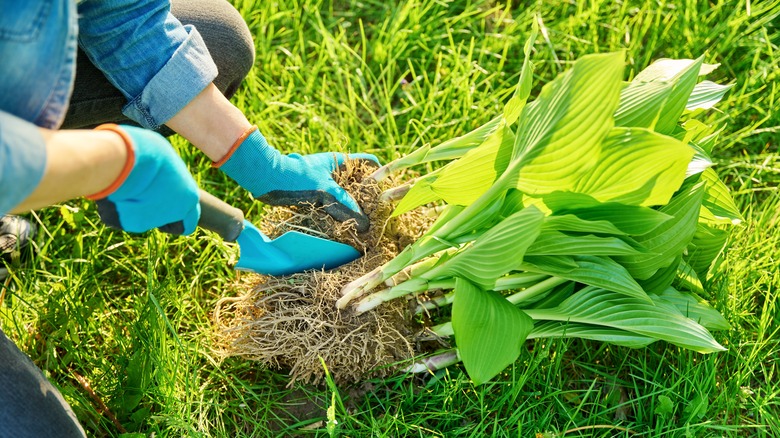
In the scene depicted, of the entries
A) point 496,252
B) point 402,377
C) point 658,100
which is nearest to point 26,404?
point 402,377

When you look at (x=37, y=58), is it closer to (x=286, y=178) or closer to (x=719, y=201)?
(x=286, y=178)

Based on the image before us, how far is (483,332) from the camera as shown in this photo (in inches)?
43.0

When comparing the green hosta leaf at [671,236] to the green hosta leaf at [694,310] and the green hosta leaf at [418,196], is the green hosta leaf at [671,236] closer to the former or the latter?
the green hosta leaf at [694,310]

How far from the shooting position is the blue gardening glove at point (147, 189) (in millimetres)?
851

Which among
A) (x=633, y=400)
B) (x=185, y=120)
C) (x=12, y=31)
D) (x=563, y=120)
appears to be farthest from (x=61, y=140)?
(x=633, y=400)

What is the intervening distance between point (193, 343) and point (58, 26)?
73 centimetres

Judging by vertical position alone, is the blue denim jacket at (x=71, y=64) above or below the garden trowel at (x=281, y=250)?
above

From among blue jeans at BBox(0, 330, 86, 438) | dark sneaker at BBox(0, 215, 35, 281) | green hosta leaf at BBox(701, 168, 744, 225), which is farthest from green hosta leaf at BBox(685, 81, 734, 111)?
dark sneaker at BBox(0, 215, 35, 281)

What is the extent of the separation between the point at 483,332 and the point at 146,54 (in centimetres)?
71

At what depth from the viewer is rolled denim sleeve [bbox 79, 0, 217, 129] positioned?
41.9 inches

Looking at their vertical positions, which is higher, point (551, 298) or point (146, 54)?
point (146, 54)

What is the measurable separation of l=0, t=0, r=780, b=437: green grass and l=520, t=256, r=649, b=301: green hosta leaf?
0.18 metres

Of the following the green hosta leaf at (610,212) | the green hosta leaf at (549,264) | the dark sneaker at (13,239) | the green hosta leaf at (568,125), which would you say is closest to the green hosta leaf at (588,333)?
the green hosta leaf at (549,264)

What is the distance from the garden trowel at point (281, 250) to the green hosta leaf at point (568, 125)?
0.42 metres
